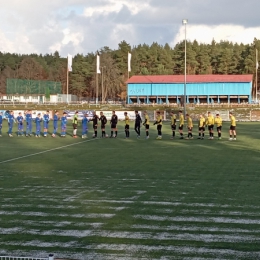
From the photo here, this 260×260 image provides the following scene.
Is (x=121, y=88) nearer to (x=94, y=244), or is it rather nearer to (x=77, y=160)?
(x=77, y=160)

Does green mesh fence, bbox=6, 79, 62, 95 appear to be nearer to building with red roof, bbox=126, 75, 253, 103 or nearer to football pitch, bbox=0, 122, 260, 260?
building with red roof, bbox=126, 75, 253, 103

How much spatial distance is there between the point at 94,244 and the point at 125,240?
53 centimetres

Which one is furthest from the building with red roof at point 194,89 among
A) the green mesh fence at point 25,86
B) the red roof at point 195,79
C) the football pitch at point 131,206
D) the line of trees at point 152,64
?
the football pitch at point 131,206

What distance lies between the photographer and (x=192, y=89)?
75.2 metres

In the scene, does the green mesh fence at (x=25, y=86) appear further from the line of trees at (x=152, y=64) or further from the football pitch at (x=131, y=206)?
the football pitch at (x=131, y=206)

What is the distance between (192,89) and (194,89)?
318mm

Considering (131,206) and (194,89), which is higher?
(194,89)

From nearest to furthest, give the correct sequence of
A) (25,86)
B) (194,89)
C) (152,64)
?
(194,89) < (25,86) < (152,64)

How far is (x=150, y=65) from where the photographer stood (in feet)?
364

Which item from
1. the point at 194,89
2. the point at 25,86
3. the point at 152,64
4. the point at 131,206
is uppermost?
the point at 152,64

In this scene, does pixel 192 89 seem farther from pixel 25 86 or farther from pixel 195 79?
pixel 25 86

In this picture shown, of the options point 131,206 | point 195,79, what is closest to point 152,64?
point 195,79

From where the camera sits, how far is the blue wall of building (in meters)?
73.5

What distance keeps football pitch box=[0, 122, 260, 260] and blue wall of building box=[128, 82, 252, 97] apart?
2157 inches
